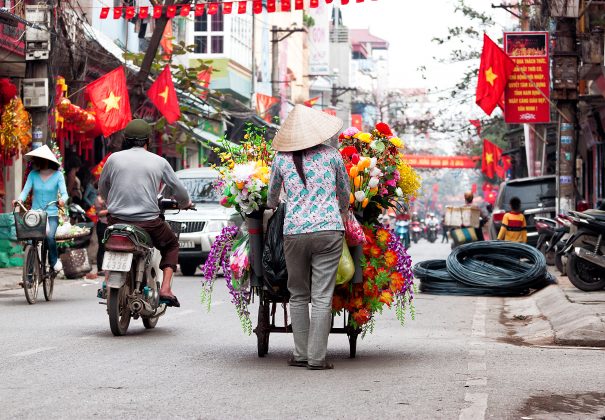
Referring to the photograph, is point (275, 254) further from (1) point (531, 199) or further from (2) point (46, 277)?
(1) point (531, 199)

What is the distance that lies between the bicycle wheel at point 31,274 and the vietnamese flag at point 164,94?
38.6 feet

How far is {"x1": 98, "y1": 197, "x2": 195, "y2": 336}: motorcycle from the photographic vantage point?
32.5 feet

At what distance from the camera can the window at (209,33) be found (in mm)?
48125

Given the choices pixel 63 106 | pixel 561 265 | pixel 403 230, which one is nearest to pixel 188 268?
pixel 63 106

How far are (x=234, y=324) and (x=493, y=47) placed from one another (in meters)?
13.9

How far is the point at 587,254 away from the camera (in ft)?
52.3

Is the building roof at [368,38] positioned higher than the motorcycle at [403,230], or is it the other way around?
the building roof at [368,38]

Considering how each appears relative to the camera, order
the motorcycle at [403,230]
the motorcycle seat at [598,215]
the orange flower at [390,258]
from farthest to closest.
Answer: the motorcycle at [403,230], the motorcycle seat at [598,215], the orange flower at [390,258]

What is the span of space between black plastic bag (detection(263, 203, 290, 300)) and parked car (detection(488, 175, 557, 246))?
1630cm

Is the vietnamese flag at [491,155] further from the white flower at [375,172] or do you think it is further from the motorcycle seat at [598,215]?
the white flower at [375,172]

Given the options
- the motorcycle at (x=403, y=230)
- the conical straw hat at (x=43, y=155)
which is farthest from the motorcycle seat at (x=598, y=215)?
the motorcycle at (x=403, y=230)

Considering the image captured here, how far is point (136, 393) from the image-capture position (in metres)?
6.88

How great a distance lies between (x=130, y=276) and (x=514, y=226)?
45.3 feet

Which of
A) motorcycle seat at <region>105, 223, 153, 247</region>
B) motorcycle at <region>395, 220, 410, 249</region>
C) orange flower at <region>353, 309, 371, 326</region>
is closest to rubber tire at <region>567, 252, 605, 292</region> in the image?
motorcycle seat at <region>105, 223, 153, 247</region>
